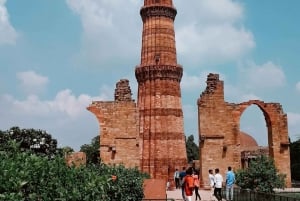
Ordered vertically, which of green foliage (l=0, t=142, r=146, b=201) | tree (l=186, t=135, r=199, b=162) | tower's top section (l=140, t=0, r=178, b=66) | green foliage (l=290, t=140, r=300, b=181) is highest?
tower's top section (l=140, t=0, r=178, b=66)

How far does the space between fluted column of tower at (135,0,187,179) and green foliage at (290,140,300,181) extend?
435 inches

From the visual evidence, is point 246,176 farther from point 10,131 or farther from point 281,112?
point 10,131

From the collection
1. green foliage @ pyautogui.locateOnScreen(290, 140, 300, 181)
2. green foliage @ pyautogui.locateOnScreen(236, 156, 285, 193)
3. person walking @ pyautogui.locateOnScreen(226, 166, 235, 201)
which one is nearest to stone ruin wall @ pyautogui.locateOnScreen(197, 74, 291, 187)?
green foliage @ pyautogui.locateOnScreen(236, 156, 285, 193)

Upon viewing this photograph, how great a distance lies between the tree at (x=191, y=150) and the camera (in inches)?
1948

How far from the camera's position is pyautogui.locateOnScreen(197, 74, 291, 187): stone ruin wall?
2097 centimetres

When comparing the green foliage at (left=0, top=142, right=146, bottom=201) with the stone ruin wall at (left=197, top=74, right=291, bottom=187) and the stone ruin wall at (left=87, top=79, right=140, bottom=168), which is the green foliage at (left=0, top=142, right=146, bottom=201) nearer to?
the stone ruin wall at (left=197, top=74, right=291, bottom=187)

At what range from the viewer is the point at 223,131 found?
69.7 ft

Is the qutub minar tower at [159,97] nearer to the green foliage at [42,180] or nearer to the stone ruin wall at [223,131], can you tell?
the stone ruin wall at [223,131]

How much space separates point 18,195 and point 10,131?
33.8 metres

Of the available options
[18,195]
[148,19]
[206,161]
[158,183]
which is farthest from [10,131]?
[18,195]

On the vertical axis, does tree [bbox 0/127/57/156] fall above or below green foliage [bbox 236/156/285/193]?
above

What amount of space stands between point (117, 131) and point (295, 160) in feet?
58.5

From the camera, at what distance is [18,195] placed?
424 cm

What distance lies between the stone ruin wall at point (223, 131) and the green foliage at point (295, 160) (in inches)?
455
